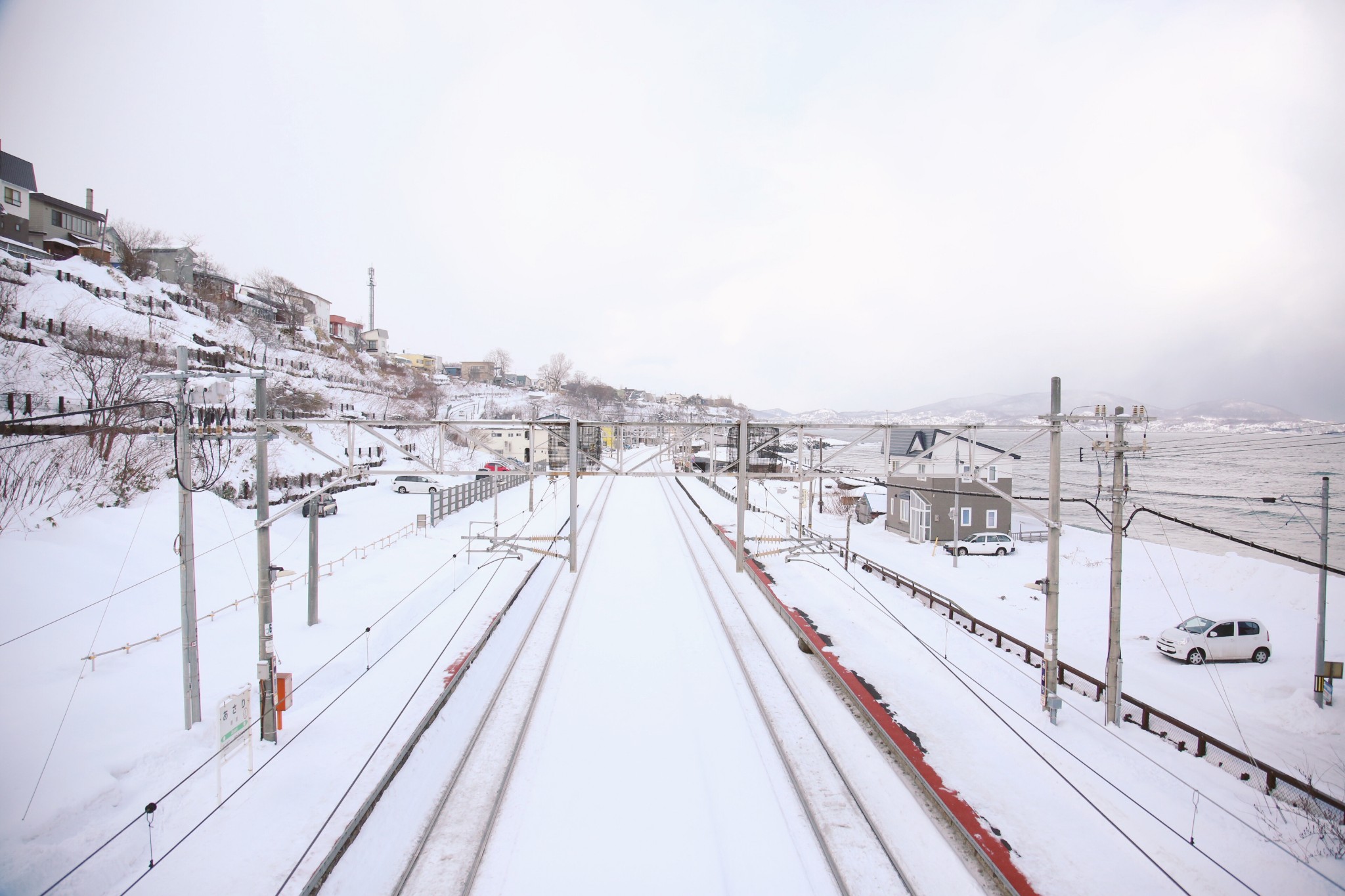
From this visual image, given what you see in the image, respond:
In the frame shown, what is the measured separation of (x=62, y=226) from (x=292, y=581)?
38216 millimetres

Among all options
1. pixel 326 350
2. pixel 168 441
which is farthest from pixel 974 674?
pixel 326 350

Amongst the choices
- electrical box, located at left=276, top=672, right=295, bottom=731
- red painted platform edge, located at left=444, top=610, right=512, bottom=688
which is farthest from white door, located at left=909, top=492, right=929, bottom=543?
electrical box, located at left=276, top=672, right=295, bottom=731

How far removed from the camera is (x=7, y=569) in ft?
35.5

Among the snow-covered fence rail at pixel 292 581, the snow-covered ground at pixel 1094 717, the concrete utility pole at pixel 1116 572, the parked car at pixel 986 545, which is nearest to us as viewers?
the snow-covered ground at pixel 1094 717

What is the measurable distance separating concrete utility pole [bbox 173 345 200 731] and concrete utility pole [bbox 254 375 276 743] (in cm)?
70

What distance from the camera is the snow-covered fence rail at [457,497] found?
23453 millimetres

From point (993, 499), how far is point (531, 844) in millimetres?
26500

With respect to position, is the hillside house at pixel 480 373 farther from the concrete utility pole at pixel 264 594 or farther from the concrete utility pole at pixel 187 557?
the concrete utility pole at pixel 187 557

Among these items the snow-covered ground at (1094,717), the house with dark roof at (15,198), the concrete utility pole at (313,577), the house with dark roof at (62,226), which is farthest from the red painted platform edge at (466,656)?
the house with dark roof at (62,226)

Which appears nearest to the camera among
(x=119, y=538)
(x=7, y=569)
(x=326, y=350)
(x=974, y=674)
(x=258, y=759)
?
(x=258, y=759)

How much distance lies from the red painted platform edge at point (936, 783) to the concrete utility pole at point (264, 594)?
8.35 meters

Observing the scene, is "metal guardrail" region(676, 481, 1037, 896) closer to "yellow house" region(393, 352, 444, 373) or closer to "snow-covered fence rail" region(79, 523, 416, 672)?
"snow-covered fence rail" region(79, 523, 416, 672)

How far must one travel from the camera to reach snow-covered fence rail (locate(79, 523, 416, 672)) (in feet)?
30.7

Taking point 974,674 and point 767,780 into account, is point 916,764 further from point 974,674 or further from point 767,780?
point 974,674
